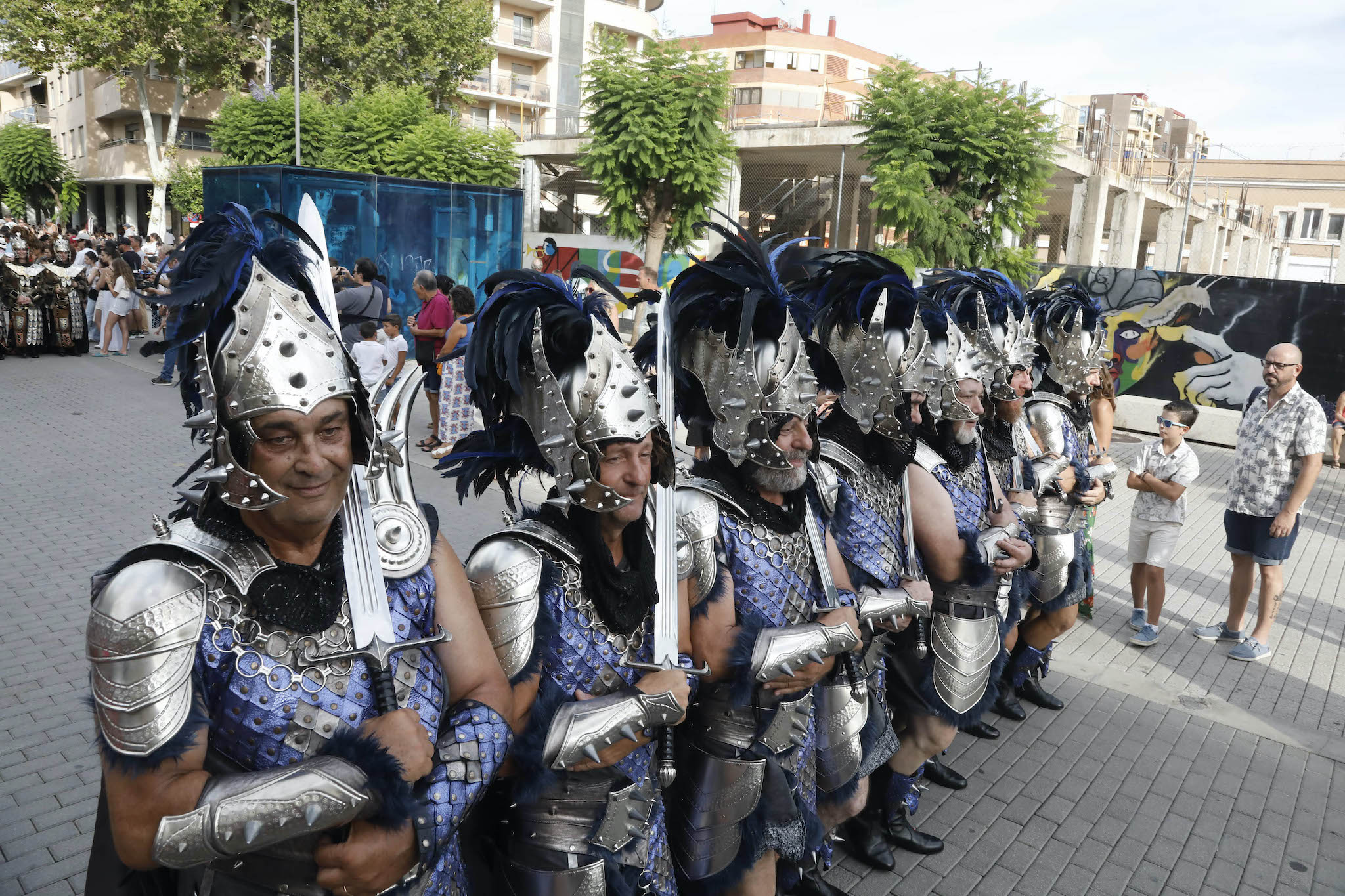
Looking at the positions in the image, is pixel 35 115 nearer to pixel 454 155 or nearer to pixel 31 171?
pixel 31 171

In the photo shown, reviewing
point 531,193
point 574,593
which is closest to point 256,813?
point 574,593

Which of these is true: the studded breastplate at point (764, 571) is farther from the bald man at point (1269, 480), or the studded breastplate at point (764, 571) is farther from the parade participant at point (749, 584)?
the bald man at point (1269, 480)

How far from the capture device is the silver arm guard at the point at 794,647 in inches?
106

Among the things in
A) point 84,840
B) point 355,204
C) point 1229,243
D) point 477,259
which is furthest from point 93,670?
point 1229,243

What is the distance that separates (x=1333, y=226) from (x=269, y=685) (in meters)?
59.4

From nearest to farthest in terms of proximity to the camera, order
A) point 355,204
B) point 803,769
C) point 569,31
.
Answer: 1. point 803,769
2. point 355,204
3. point 569,31

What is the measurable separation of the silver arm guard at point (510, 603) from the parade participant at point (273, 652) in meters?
0.23

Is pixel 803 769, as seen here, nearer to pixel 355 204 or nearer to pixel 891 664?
pixel 891 664

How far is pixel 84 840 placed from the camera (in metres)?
3.56

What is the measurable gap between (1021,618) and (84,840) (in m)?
4.70

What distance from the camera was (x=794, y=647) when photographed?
2721 millimetres

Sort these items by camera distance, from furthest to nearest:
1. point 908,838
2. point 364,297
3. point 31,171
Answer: point 31,171
point 364,297
point 908,838

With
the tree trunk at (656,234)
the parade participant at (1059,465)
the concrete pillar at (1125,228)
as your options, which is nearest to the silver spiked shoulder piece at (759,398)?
the parade participant at (1059,465)

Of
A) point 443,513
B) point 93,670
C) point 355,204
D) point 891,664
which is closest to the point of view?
point 93,670
